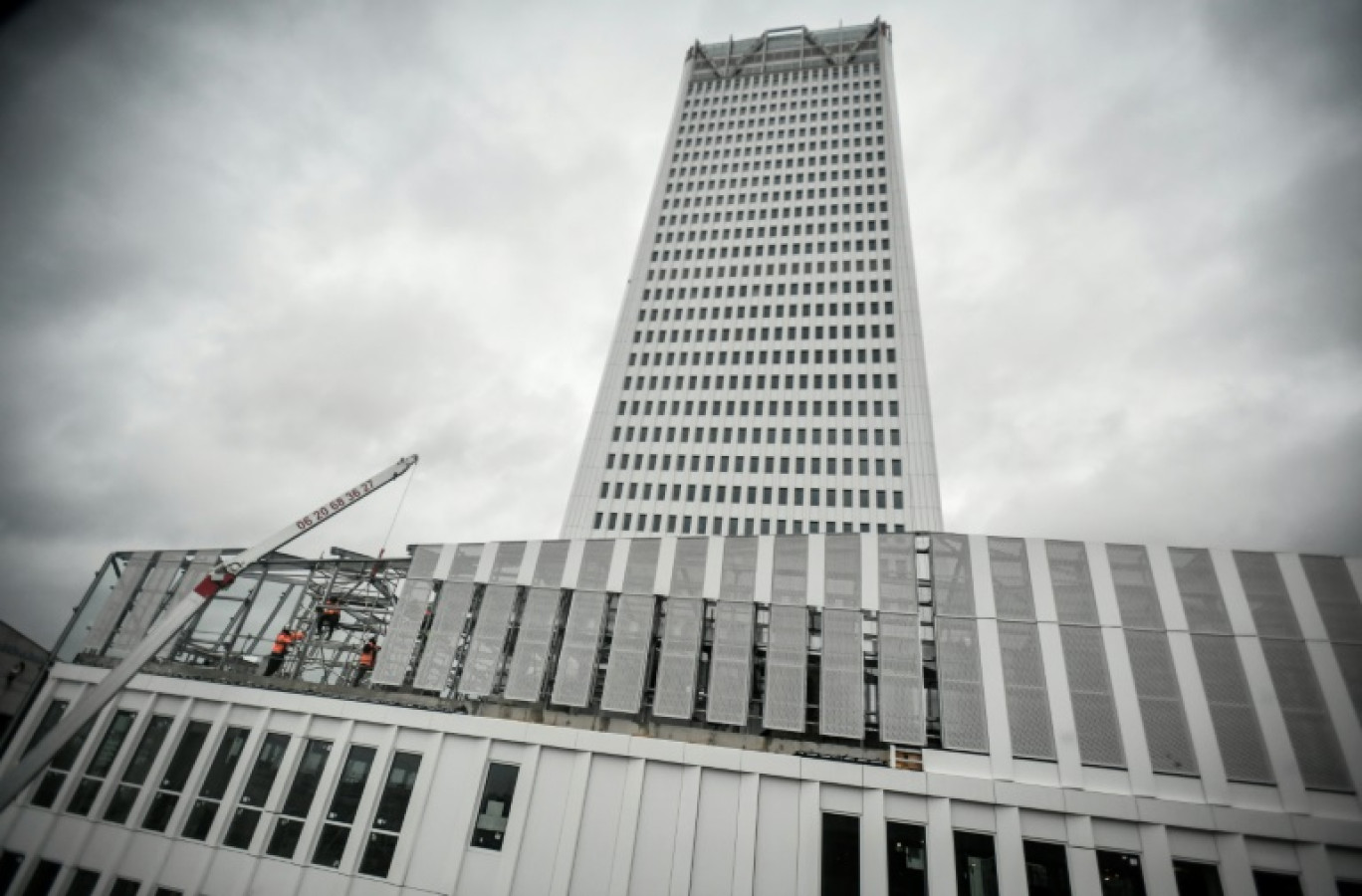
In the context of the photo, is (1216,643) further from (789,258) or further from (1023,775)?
(789,258)

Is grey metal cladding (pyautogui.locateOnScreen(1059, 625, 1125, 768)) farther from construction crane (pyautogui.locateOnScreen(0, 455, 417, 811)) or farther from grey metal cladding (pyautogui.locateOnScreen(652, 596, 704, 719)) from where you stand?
A: construction crane (pyautogui.locateOnScreen(0, 455, 417, 811))

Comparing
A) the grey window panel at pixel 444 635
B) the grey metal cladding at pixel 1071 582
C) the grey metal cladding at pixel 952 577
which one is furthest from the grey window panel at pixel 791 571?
the grey window panel at pixel 444 635

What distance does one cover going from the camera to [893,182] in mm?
76562

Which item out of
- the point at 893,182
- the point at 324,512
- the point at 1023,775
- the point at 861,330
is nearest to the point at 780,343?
the point at 861,330

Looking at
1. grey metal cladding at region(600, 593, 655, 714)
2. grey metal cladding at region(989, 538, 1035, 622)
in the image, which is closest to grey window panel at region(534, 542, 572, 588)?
grey metal cladding at region(600, 593, 655, 714)

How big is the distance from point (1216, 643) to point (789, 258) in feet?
225

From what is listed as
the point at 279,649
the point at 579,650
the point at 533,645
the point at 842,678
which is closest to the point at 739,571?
the point at 842,678

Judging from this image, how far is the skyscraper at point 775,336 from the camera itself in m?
61.6

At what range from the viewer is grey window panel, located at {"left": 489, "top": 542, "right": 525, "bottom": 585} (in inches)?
793

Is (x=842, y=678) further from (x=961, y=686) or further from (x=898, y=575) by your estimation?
(x=898, y=575)

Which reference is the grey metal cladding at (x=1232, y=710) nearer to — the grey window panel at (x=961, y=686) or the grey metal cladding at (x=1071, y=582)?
the grey metal cladding at (x=1071, y=582)

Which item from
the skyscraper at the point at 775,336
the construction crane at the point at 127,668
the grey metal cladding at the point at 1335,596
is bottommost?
the construction crane at the point at 127,668

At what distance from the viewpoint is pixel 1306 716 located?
533 inches

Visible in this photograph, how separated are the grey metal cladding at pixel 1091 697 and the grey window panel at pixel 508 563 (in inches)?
680
